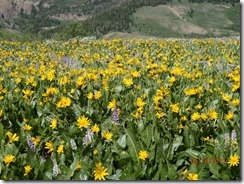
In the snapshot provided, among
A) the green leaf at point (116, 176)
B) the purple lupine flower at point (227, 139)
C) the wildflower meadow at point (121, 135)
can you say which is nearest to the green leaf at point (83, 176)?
the wildflower meadow at point (121, 135)

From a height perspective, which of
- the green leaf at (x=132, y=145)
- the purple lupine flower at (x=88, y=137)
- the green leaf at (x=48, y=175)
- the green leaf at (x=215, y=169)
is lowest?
the green leaf at (x=48, y=175)

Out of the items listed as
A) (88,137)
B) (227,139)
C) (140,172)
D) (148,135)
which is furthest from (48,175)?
(227,139)

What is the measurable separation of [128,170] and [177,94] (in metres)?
2.23

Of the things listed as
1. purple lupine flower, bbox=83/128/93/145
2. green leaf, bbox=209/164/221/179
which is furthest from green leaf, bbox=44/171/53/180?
green leaf, bbox=209/164/221/179

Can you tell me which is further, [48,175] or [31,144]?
[31,144]

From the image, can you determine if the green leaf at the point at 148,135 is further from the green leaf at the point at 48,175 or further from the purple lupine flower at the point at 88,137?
the green leaf at the point at 48,175

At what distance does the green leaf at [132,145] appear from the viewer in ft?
9.92

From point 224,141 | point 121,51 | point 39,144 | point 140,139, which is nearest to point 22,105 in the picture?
point 39,144

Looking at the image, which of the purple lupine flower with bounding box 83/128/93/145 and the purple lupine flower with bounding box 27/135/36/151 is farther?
the purple lupine flower with bounding box 27/135/36/151

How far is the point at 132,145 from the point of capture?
312 cm

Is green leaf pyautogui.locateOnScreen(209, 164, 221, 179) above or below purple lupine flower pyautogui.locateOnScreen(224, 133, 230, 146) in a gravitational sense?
below

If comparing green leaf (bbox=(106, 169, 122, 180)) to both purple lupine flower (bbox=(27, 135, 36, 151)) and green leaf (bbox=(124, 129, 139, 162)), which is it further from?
purple lupine flower (bbox=(27, 135, 36, 151))

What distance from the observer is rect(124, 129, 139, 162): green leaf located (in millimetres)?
3023

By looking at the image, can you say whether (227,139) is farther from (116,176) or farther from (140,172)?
(116,176)
